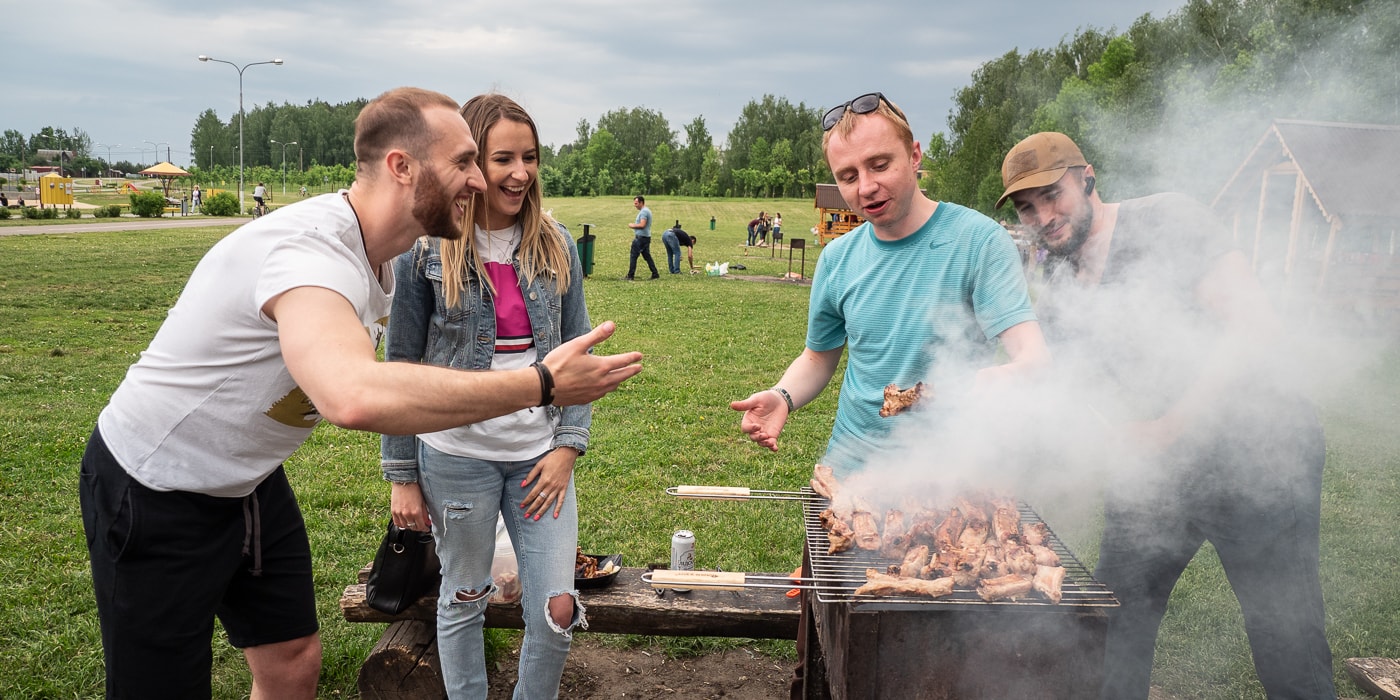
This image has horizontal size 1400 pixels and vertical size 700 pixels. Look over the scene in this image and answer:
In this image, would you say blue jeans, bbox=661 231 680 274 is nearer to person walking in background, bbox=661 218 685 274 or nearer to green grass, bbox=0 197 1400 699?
person walking in background, bbox=661 218 685 274

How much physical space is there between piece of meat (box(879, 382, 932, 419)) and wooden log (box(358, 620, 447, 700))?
90.1 inches

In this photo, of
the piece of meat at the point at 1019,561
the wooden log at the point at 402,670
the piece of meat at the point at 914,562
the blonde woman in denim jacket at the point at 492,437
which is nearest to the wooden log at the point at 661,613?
the wooden log at the point at 402,670

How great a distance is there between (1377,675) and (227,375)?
4809 millimetres

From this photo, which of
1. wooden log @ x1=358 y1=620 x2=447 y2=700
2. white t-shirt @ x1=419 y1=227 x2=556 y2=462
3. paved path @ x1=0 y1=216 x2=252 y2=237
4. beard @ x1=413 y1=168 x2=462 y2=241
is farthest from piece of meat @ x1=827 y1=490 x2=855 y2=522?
paved path @ x1=0 y1=216 x2=252 y2=237

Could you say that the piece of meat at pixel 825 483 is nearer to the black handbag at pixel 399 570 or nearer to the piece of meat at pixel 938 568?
the piece of meat at pixel 938 568

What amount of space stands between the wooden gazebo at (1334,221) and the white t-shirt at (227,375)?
16.1 feet

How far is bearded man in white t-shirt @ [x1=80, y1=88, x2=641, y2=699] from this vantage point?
1.99m

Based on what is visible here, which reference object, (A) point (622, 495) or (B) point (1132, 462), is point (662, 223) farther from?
(B) point (1132, 462)

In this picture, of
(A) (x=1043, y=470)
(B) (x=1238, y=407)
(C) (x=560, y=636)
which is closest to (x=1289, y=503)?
(B) (x=1238, y=407)

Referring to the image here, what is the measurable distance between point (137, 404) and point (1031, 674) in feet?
8.30

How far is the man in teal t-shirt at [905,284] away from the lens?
2.66 m

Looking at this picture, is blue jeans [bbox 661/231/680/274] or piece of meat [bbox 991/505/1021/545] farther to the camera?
blue jeans [bbox 661/231/680/274]

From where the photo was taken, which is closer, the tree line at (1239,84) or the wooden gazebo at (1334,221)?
the tree line at (1239,84)

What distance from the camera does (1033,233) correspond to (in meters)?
3.30
